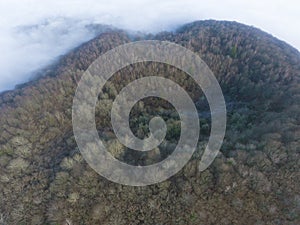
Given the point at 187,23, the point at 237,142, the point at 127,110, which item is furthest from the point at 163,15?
the point at 237,142

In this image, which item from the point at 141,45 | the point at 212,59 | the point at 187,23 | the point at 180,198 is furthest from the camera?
the point at 187,23

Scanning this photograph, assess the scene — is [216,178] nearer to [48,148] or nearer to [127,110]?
[127,110]

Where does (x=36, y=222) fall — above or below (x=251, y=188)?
below

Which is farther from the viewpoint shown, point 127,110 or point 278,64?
point 278,64

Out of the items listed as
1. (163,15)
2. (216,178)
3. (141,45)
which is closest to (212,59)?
(141,45)

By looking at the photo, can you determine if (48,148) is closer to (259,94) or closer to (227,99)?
(227,99)

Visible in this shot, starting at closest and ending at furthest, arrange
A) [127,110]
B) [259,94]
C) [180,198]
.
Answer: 1. [180,198]
2. [127,110]
3. [259,94]
